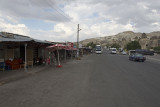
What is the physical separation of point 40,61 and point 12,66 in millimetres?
5100

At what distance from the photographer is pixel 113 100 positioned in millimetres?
5660

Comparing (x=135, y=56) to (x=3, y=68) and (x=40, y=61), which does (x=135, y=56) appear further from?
(x=3, y=68)

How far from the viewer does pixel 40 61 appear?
18.8 meters

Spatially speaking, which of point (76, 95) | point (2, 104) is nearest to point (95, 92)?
point (76, 95)

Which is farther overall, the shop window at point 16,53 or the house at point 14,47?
the shop window at point 16,53

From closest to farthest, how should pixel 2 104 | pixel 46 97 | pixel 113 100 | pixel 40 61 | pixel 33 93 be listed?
1. pixel 2 104
2. pixel 113 100
3. pixel 46 97
4. pixel 33 93
5. pixel 40 61

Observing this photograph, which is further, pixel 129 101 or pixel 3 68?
pixel 3 68

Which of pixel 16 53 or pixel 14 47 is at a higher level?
→ pixel 14 47

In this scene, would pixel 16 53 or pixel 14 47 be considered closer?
pixel 14 47

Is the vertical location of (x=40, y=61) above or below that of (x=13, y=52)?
below

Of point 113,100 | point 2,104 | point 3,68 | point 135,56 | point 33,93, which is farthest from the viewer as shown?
point 135,56

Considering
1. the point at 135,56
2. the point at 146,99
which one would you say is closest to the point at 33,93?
the point at 146,99

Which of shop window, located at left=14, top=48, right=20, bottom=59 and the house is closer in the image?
the house

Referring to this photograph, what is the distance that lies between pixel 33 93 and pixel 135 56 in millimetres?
23454
